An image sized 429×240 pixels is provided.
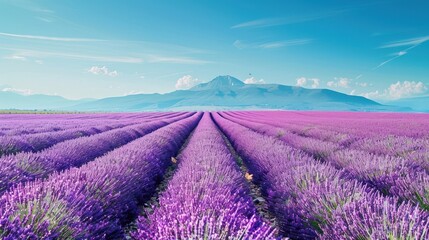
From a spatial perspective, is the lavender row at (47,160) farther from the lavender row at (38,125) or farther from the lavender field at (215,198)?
the lavender row at (38,125)

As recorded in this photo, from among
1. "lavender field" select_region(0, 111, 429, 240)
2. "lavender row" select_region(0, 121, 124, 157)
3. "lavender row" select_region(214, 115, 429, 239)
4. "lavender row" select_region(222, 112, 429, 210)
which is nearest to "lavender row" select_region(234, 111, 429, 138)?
"lavender field" select_region(0, 111, 429, 240)

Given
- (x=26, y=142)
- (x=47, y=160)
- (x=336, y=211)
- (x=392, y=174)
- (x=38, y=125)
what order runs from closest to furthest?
(x=336, y=211) → (x=392, y=174) → (x=47, y=160) → (x=26, y=142) → (x=38, y=125)

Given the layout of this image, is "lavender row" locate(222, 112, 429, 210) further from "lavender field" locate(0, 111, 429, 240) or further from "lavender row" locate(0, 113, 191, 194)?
"lavender row" locate(0, 113, 191, 194)

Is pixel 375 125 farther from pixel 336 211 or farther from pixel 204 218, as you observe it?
pixel 204 218

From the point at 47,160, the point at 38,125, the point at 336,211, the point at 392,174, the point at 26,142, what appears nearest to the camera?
the point at 336,211

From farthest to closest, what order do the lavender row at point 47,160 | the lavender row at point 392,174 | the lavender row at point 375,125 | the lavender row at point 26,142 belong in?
the lavender row at point 375,125, the lavender row at point 26,142, the lavender row at point 47,160, the lavender row at point 392,174

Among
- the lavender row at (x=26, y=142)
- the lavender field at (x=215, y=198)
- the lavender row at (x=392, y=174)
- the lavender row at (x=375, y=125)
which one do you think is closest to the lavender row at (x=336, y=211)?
the lavender field at (x=215, y=198)

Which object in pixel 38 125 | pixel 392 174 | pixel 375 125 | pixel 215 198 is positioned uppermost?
pixel 215 198

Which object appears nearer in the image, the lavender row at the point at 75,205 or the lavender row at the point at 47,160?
the lavender row at the point at 75,205

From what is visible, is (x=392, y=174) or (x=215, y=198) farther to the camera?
(x=392, y=174)

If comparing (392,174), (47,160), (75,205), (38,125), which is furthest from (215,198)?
(38,125)

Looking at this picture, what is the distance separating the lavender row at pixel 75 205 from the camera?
1861 mm

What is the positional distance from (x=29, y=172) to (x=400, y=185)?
4527 mm

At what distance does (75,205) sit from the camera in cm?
244
